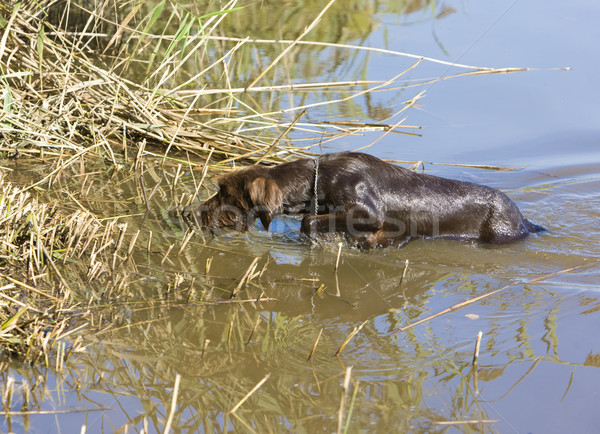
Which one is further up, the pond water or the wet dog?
the wet dog

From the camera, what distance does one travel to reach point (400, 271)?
5523 millimetres

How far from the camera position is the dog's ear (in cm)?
570

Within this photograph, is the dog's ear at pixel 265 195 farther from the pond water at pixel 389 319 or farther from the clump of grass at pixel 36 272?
the clump of grass at pixel 36 272

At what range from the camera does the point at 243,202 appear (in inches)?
231

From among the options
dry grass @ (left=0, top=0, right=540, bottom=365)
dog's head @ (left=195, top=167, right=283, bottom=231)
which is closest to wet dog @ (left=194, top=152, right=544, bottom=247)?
dog's head @ (left=195, top=167, right=283, bottom=231)

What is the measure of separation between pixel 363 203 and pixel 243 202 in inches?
38.3

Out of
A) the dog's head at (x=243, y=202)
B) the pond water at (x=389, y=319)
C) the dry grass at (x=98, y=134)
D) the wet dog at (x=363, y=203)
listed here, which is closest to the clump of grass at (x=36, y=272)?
the dry grass at (x=98, y=134)

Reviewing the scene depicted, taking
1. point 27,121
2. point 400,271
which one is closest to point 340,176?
point 400,271

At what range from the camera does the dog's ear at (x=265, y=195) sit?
5.70 m

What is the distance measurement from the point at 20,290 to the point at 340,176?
2.58 meters

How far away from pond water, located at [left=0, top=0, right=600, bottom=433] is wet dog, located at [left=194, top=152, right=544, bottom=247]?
162 millimetres

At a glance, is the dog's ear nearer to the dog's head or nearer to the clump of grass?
the dog's head

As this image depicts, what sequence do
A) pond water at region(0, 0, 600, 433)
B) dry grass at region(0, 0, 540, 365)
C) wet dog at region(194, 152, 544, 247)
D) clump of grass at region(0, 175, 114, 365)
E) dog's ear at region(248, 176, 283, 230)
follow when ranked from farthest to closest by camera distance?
wet dog at region(194, 152, 544, 247), dog's ear at region(248, 176, 283, 230), dry grass at region(0, 0, 540, 365), clump of grass at region(0, 175, 114, 365), pond water at region(0, 0, 600, 433)

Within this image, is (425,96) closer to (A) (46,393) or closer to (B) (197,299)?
(B) (197,299)
